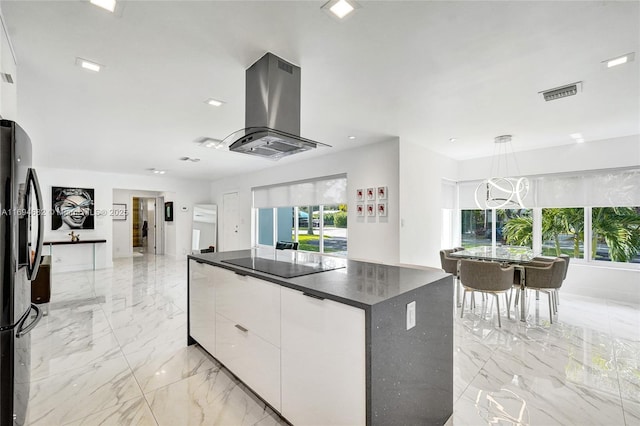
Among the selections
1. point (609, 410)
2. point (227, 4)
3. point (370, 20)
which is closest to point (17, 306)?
point (227, 4)

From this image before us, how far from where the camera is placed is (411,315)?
5.06ft

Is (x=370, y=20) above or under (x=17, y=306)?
above

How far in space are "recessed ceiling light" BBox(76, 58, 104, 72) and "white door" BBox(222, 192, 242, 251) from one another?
596 centimetres

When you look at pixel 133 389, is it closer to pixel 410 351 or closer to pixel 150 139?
pixel 410 351

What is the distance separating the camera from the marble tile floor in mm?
1938

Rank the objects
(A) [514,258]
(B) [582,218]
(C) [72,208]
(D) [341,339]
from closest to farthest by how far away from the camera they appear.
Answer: (D) [341,339]
(A) [514,258]
(B) [582,218]
(C) [72,208]

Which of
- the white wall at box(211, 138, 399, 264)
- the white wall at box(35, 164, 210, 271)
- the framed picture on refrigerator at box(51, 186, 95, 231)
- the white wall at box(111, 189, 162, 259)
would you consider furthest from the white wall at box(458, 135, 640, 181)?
the white wall at box(111, 189, 162, 259)

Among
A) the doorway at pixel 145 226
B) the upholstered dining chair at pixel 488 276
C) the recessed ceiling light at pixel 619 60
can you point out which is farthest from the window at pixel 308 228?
the doorway at pixel 145 226

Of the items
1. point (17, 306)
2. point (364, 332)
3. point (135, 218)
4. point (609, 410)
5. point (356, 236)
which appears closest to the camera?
point (364, 332)

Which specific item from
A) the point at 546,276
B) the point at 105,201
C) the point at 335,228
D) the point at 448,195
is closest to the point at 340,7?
the point at 546,276

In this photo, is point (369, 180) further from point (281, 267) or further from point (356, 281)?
point (356, 281)

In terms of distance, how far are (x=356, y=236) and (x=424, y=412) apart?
137 inches

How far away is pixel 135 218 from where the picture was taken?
11695mm

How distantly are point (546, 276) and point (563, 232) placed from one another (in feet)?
7.63
